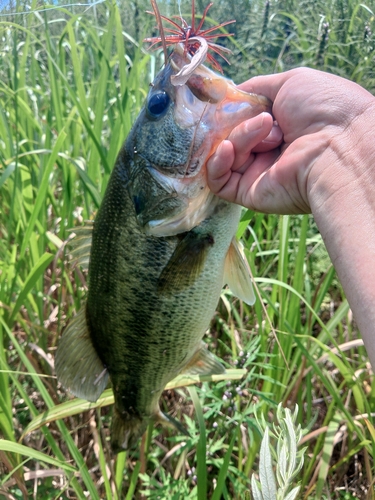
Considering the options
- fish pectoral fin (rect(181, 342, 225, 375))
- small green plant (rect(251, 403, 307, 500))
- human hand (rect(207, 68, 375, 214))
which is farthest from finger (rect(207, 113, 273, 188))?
small green plant (rect(251, 403, 307, 500))

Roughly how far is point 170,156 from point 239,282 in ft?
1.47

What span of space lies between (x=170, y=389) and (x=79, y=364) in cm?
44

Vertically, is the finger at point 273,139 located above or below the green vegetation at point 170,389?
above

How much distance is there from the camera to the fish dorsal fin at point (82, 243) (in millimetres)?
1484

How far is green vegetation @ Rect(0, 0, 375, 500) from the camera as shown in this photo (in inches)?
59.7

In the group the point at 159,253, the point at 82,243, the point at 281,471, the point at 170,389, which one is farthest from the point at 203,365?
the point at 281,471

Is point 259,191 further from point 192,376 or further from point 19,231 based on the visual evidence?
point 19,231

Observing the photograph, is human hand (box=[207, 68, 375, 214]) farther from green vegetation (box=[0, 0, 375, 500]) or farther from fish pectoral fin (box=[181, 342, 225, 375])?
fish pectoral fin (box=[181, 342, 225, 375])

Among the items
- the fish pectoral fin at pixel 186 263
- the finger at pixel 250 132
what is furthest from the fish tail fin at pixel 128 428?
the finger at pixel 250 132

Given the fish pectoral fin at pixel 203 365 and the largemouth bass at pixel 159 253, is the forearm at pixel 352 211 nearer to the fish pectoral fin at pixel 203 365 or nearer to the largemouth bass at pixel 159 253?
the largemouth bass at pixel 159 253

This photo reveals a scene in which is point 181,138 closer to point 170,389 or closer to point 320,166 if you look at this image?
point 320,166

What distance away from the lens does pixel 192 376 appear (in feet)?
5.20

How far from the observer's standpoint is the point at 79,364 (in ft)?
4.88

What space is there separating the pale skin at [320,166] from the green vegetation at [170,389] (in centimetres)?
29
